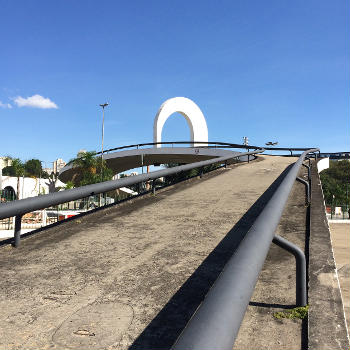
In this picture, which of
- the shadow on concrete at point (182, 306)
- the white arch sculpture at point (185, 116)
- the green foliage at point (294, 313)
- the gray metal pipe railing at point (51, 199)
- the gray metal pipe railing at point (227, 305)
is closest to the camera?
the gray metal pipe railing at point (227, 305)

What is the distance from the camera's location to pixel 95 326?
6.31 ft

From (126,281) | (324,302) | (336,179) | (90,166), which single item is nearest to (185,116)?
(90,166)

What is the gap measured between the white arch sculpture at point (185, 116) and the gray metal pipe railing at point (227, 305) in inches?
1840

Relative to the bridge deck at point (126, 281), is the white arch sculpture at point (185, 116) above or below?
above

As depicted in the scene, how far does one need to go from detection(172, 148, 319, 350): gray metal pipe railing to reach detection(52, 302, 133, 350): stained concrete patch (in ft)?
3.03

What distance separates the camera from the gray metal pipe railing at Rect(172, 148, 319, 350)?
0.91m

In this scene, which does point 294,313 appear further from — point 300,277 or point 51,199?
point 51,199

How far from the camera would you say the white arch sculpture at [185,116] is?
→ 4816 cm

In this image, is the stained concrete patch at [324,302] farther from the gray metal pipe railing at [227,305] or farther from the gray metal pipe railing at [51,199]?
the gray metal pipe railing at [51,199]

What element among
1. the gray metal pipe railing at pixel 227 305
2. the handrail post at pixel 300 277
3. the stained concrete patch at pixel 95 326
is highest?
the gray metal pipe railing at pixel 227 305

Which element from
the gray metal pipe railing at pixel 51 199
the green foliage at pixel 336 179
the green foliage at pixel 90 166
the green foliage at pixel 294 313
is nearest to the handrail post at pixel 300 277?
the green foliage at pixel 294 313

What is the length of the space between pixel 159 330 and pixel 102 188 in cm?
256

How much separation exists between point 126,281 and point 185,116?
47678 millimetres

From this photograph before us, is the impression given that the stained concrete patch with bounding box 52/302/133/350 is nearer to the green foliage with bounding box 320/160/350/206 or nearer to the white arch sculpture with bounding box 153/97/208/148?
the white arch sculpture with bounding box 153/97/208/148
